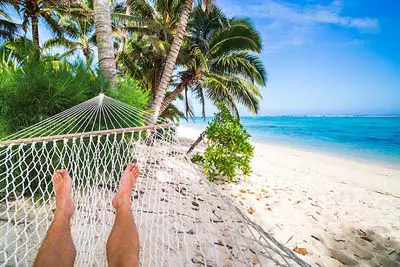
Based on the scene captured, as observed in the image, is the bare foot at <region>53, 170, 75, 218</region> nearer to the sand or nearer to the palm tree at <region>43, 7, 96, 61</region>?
the sand

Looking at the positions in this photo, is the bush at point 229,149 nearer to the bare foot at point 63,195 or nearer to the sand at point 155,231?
the sand at point 155,231

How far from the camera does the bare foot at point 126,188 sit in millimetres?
1039

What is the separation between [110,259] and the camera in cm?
75

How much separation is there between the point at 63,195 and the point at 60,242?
328 mm

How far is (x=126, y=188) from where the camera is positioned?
3.75 feet

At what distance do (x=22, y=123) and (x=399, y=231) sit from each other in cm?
332

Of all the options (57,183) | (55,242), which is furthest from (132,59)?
(55,242)

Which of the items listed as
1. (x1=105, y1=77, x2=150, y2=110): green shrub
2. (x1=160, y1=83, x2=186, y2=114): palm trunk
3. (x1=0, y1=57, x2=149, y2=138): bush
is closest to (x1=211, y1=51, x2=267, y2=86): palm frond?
(x1=160, y1=83, x2=186, y2=114): palm trunk

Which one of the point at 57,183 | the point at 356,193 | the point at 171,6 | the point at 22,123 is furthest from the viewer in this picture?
the point at 171,6

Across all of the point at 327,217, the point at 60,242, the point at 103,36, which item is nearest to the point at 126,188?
the point at 60,242

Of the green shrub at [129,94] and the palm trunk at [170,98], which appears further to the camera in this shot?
the palm trunk at [170,98]

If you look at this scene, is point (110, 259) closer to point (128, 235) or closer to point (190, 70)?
point (128, 235)

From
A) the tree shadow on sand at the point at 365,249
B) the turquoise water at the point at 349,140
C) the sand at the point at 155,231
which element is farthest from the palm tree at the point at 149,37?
the turquoise water at the point at 349,140

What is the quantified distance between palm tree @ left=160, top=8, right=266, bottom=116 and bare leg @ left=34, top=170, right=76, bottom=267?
15.8 feet
